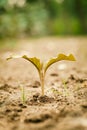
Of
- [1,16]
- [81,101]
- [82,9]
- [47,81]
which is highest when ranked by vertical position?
[82,9]

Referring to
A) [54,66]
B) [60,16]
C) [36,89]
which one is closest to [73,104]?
[36,89]

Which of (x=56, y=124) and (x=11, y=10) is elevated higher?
(x=11, y=10)

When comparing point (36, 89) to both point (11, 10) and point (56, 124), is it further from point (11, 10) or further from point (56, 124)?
point (11, 10)

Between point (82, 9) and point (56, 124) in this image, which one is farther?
point (82, 9)

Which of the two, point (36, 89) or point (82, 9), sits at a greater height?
point (82, 9)

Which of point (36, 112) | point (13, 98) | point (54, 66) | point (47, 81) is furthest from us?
point (54, 66)

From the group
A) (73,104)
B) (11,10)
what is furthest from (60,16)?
(73,104)

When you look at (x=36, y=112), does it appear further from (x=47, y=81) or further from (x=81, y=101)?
(x=47, y=81)

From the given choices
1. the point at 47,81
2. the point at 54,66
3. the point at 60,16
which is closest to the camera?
the point at 47,81

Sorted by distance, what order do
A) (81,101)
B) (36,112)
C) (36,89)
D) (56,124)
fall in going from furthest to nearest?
(36,89)
(81,101)
(36,112)
(56,124)
